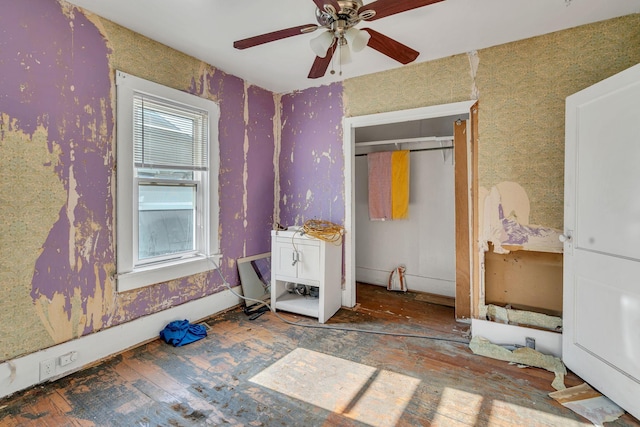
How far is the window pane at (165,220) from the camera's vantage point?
2549 millimetres

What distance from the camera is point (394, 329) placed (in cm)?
281

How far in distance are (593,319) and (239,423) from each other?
7.54 feet

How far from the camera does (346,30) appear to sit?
1.78 metres

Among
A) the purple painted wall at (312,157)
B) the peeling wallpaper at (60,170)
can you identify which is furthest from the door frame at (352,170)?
the peeling wallpaper at (60,170)

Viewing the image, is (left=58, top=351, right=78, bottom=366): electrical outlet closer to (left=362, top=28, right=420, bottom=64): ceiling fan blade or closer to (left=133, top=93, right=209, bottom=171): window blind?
(left=133, top=93, right=209, bottom=171): window blind

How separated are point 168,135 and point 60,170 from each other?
875 mm

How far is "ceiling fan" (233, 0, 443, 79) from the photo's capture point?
1.53 metres

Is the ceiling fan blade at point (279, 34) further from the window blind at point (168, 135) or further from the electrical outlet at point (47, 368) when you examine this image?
the electrical outlet at point (47, 368)

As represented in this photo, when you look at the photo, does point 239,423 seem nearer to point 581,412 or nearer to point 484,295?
point 581,412

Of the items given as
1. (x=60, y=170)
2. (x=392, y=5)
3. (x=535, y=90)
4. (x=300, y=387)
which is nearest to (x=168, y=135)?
(x=60, y=170)

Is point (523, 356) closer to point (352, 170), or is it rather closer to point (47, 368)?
point (352, 170)

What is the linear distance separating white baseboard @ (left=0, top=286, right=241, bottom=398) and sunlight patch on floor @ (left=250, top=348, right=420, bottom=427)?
1.13 metres

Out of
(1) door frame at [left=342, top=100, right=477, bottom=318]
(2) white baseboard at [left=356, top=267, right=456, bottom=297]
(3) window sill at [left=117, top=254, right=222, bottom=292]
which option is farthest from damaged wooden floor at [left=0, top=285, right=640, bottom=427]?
(2) white baseboard at [left=356, top=267, right=456, bottom=297]

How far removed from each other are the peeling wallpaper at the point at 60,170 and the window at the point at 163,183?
0.28 ft
